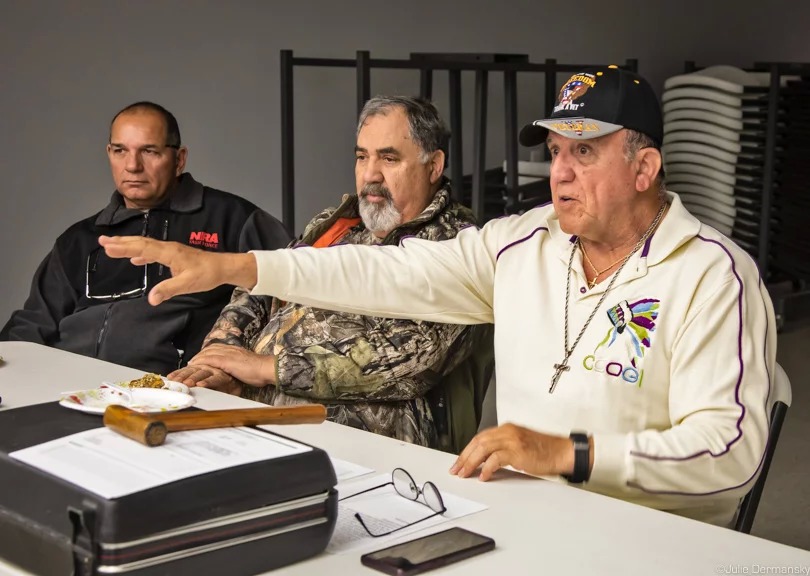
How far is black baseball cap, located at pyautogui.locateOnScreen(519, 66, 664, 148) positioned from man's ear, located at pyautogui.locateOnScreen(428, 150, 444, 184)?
82cm

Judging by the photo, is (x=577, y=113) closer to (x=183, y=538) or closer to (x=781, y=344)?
(x=183, y=538)

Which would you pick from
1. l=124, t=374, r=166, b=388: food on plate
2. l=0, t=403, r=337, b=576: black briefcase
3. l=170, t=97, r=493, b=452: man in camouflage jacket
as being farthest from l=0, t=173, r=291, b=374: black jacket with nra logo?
l=0, t=403, r=337, b=576: black briefcase

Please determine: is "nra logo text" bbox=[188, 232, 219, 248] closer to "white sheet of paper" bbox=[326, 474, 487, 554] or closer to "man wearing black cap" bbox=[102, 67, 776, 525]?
"man wearing black cap" bbox=[102, 67, 776, 525]

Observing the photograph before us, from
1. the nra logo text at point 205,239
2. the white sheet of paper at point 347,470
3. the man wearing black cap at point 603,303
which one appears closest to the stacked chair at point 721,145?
the nra logo text at point 205,239

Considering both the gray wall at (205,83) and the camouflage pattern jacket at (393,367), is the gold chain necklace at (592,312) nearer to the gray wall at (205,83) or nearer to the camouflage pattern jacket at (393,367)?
the camouflage pattern jacket at (393,367)

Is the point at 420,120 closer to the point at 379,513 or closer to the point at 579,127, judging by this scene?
the point at 579,127

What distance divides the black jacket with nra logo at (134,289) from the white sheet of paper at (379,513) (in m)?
1.66

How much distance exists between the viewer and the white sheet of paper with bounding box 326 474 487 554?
1503mm

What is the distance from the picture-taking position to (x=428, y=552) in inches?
56.8

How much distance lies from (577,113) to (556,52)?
16.0 ft

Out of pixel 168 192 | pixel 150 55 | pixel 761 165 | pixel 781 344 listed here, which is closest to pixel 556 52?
pixel 761 165

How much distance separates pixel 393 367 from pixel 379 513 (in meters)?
0.98

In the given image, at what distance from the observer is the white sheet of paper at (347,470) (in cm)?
175

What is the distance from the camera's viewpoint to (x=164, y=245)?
1.93 meters
